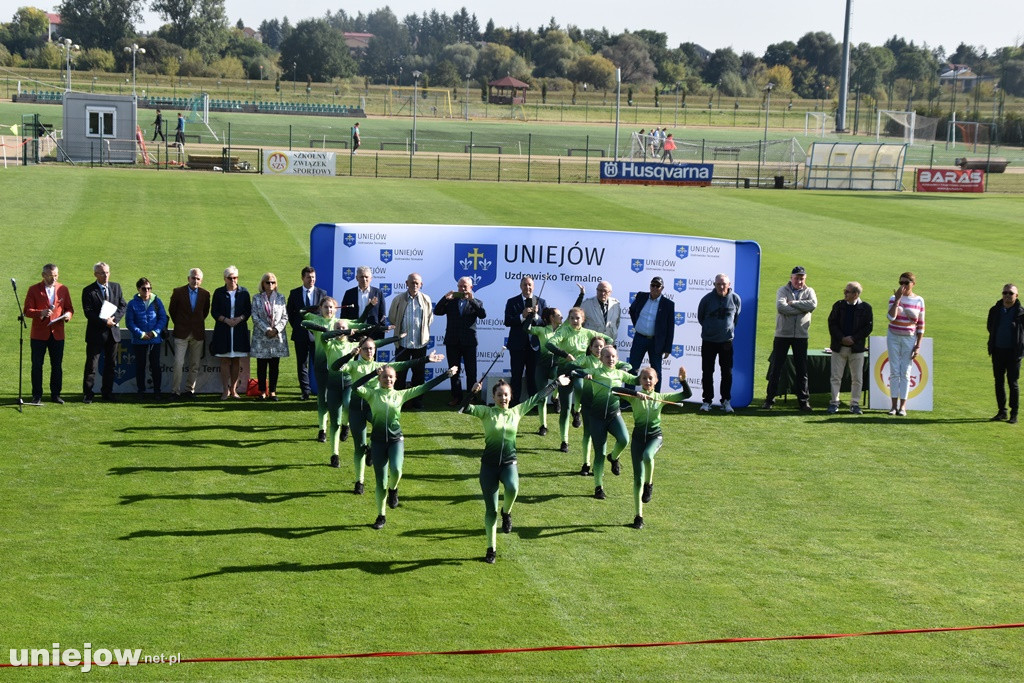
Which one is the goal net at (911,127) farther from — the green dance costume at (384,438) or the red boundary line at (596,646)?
the red boundary line at (596,646)

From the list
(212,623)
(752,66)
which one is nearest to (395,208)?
(212,623)

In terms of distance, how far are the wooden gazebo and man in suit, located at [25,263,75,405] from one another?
361ft

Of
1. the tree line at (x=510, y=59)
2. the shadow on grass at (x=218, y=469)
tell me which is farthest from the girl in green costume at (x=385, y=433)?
the tree line at (x=510, y=59)

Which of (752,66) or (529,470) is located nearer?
(529,470)

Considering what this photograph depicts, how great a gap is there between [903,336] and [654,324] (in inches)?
153

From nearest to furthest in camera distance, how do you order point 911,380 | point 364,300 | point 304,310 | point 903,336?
point 304,310
point 364,300
point 903,336
point 911,380

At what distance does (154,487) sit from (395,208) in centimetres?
2629

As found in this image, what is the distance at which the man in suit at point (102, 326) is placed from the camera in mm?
16984

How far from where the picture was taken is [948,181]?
56.8 m

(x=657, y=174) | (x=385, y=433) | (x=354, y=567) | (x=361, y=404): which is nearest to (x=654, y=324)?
(x=361, y=404)

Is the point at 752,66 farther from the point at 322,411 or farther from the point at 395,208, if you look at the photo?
the point at 322,411

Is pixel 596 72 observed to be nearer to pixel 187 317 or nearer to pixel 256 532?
pixel 187 317

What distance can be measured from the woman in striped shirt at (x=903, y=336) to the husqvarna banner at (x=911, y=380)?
144mm

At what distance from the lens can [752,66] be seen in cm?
19500
